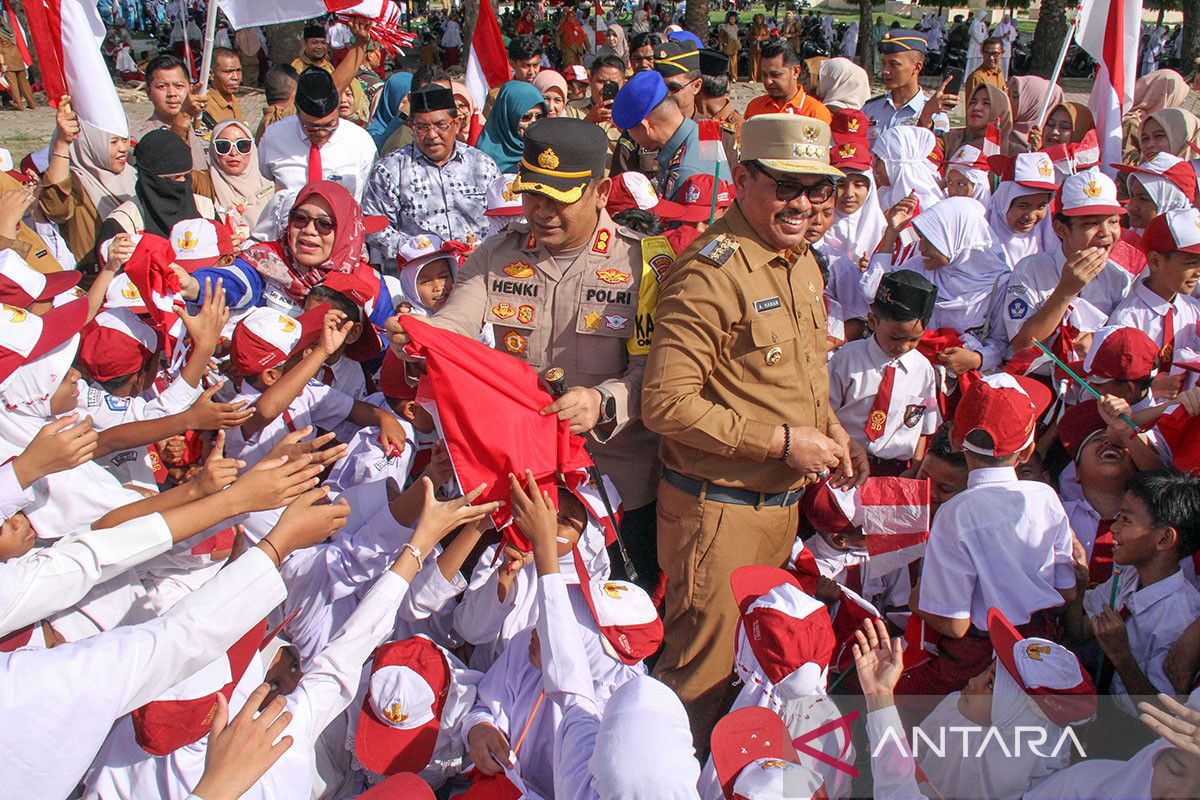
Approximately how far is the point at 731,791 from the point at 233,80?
889 cm

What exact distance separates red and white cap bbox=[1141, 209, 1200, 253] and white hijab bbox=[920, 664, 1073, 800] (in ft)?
9.19

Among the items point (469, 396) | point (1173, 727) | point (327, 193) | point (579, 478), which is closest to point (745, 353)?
point (579, 478)

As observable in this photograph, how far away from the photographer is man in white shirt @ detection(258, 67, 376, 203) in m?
6.37

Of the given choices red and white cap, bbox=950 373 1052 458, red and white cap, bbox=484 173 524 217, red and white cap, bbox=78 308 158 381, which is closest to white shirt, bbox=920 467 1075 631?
red and white cap, bbox=950 373 1052 458

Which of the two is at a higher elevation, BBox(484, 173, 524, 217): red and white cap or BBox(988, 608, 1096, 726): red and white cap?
BBox(484, 173, 524, 217): red and white cap

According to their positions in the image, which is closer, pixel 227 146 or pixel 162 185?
pixel 162 185

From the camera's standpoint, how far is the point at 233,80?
9.24m

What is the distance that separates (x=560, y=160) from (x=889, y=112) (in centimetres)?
595

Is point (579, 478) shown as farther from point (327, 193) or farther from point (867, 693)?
point (327, 193)

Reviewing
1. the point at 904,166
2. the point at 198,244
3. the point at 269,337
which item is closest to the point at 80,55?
the point at 198,244

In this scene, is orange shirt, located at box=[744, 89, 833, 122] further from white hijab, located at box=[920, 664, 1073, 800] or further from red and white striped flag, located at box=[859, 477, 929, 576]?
white hijab, located at box=[920, 664, 1073, 800]

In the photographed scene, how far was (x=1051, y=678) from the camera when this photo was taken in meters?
2.67

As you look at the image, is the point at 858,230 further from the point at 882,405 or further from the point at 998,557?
the point at 998,557

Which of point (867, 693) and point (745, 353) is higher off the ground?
point (745, 353)
